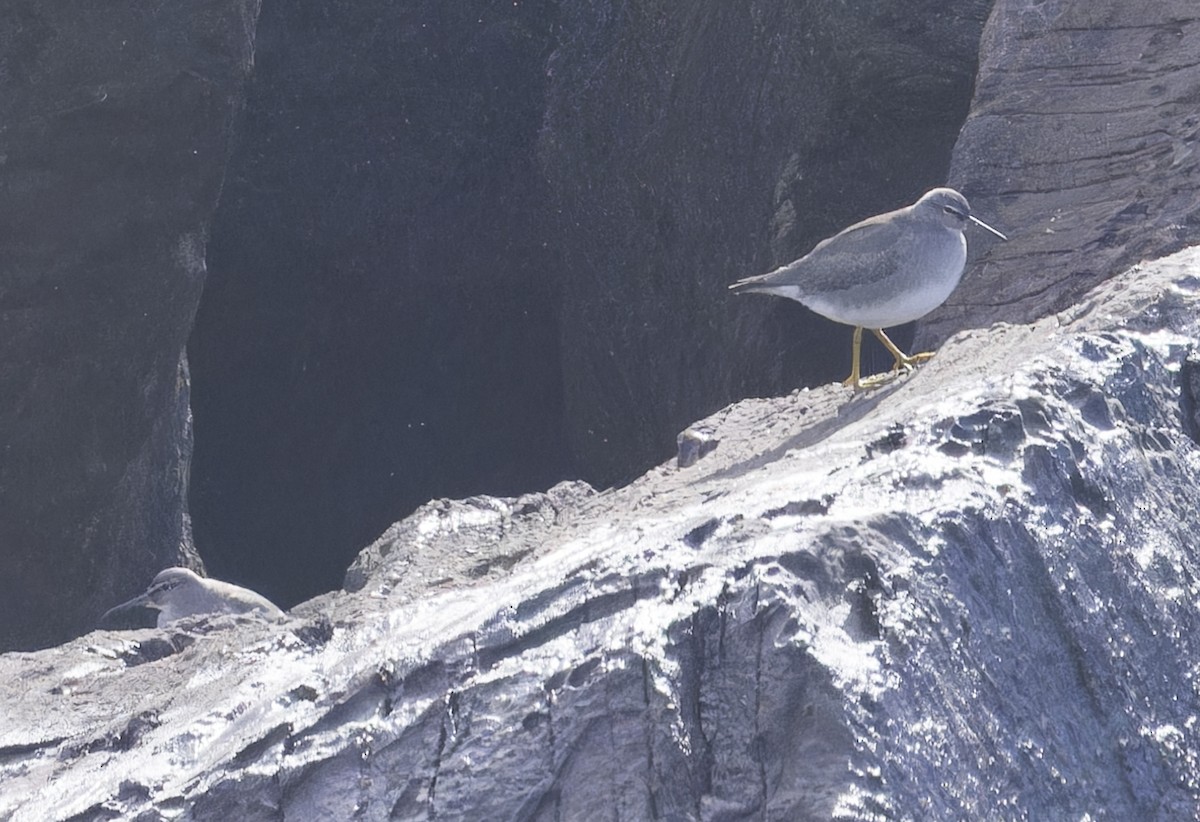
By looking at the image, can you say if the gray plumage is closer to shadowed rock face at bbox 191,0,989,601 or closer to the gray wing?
the gray wing

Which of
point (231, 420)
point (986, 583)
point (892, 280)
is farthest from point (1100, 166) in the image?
point (231, 420)

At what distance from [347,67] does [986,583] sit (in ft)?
25.6

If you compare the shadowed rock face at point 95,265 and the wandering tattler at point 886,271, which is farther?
the shadowed rock face at point 95,265

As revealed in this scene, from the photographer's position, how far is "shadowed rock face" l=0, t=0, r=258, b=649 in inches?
259

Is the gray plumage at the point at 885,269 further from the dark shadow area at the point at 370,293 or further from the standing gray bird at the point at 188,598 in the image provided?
the dark shadow area at the point at 370,293

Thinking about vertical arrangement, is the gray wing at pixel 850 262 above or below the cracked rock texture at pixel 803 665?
above

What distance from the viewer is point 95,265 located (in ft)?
22.5

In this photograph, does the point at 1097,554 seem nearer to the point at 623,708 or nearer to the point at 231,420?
the point at 623,708

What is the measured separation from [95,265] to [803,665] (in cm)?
513

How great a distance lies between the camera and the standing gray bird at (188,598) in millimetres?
6285

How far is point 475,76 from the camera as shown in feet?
33.1

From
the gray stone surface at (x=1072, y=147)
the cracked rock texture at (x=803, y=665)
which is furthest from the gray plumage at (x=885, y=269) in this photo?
the cracked rock texture at (x=803, y=665)

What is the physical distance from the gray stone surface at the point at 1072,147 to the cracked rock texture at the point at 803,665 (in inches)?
89.8

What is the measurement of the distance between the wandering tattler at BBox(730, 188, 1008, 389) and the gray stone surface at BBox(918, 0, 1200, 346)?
554 mm
